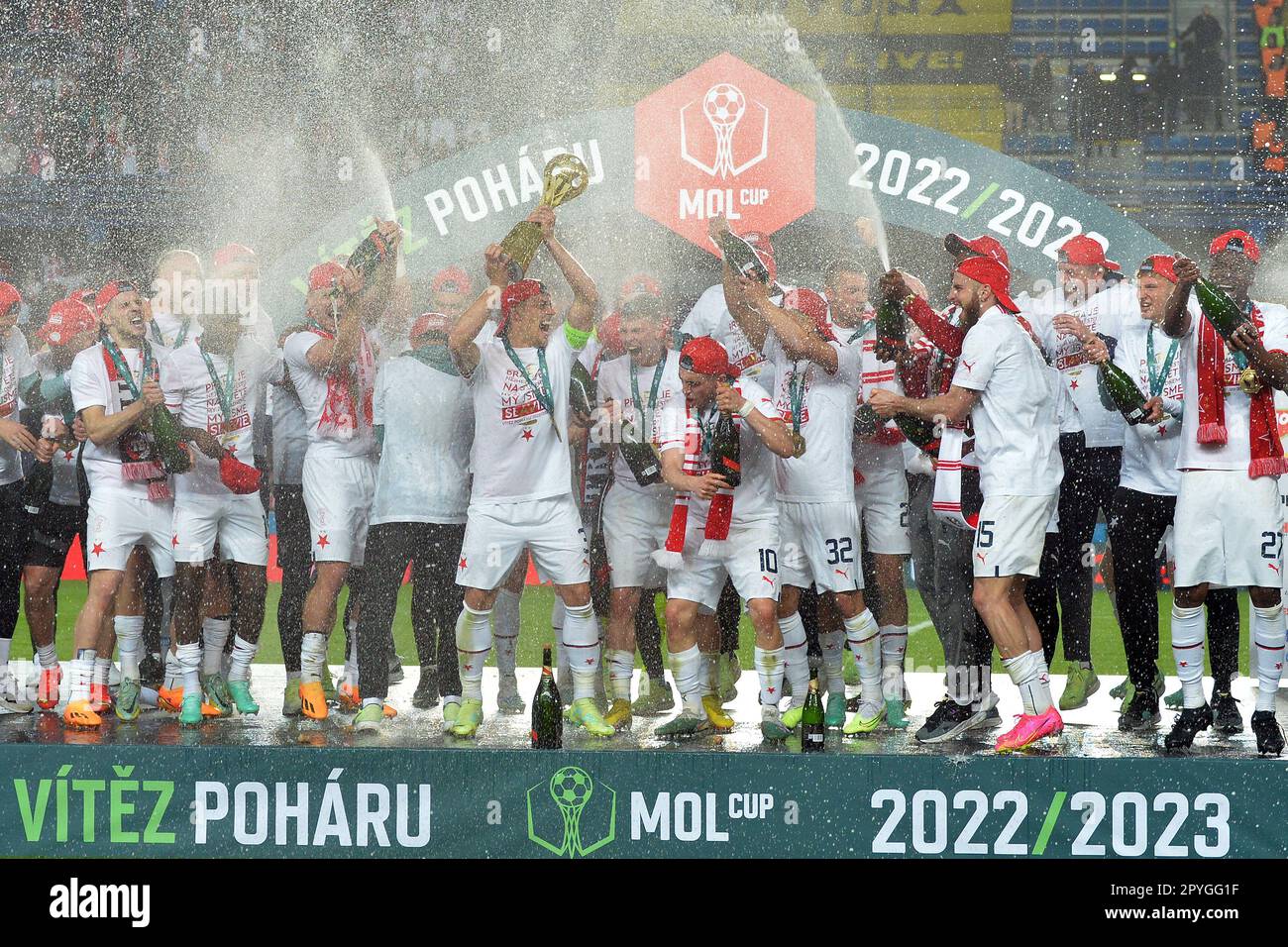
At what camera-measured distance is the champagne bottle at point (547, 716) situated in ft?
15.8

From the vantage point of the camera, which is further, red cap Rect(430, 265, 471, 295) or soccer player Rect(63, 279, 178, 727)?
red cap Rect(430, 265, 471, 295)

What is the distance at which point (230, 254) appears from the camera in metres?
5.61

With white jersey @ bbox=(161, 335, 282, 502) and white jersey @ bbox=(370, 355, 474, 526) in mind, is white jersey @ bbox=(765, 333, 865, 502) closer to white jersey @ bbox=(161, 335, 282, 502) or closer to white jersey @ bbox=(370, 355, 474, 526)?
white jersey @ bbox=(370, 355, 474, 526)

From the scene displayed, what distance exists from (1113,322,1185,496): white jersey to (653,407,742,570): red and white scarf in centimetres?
135

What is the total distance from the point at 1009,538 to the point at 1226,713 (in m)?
0.97

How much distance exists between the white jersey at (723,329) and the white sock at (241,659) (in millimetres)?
1808

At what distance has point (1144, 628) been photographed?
5.36 metres

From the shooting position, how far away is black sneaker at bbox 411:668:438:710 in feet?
18.6

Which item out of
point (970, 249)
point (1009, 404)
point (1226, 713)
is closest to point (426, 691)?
point (1009, 404)

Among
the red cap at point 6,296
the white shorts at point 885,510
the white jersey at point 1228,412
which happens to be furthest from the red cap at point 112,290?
the white jersey at point 1228,412

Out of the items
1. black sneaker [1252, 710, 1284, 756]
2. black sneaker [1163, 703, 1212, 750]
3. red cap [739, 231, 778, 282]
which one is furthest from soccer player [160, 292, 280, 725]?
black sneaker [1252, 710, 1284, 756]

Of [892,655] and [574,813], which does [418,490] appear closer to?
[574,813]

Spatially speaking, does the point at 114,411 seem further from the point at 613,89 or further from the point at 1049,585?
the point at 1049,585
